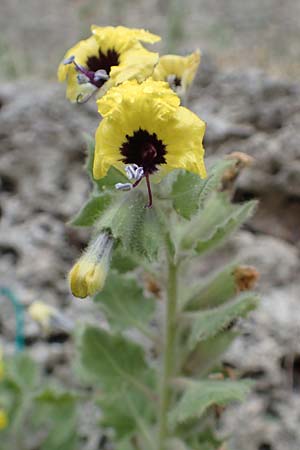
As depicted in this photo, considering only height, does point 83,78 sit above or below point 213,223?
above

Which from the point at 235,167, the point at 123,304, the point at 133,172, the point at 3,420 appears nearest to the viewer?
the point at 133,172

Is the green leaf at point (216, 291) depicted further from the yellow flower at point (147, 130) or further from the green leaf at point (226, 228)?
the yellow flower at point (147, 130)

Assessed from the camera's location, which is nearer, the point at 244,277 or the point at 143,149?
the point at 143,149

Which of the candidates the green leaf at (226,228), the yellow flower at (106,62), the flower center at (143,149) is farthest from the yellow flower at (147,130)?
the green leaf at (226,228)

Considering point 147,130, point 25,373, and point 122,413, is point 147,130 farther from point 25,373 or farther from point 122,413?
point 25,373

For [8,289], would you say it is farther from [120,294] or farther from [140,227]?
[140,227]

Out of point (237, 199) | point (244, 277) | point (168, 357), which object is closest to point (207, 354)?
point (168, 357)
